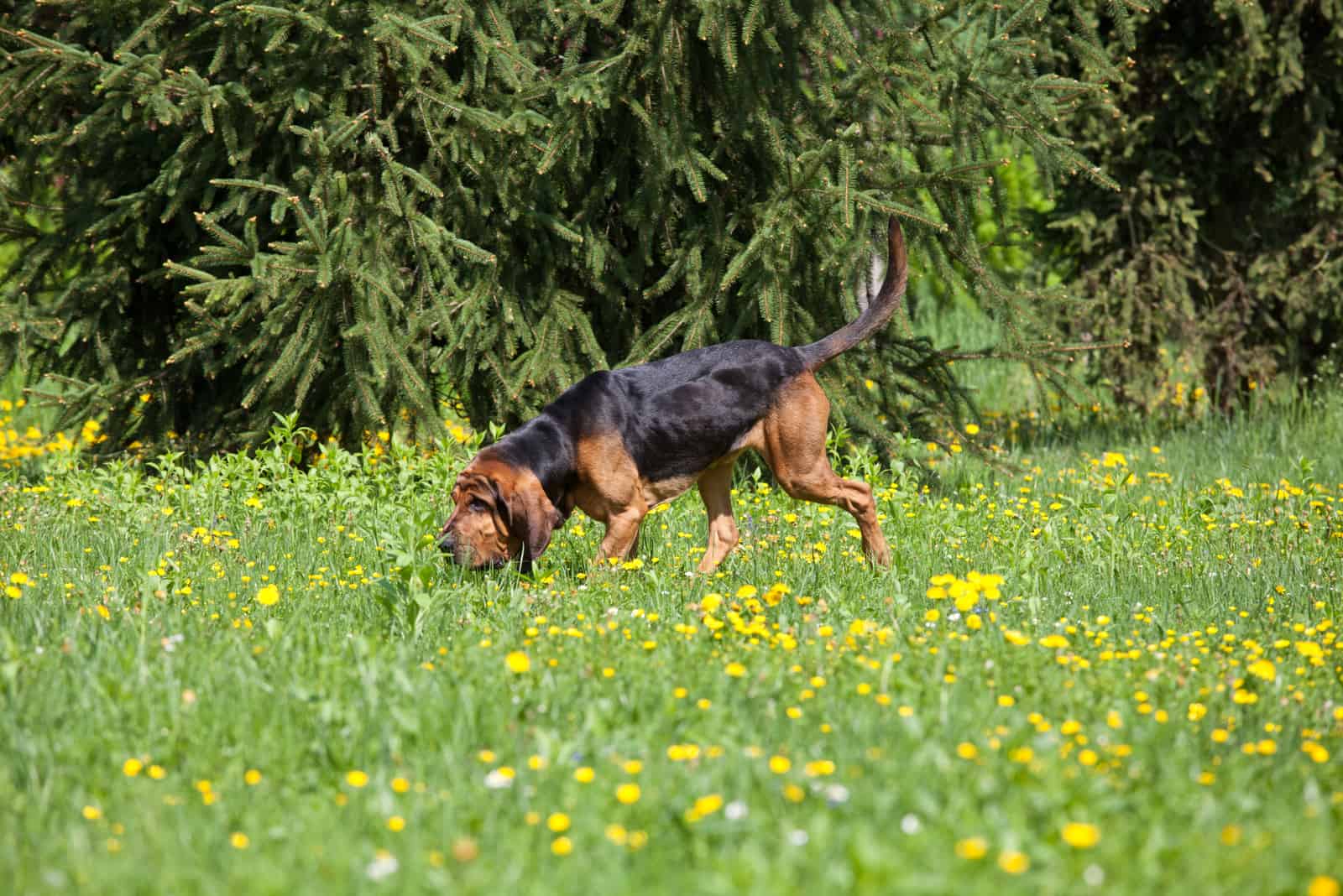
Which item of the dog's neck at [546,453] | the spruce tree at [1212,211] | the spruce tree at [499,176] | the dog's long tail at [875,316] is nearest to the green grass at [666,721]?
the dog's neck at [546,453]

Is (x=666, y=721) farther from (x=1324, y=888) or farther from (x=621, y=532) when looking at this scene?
(x=621, y=532)

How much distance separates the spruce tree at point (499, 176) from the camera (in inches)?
263

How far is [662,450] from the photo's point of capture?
5594mm

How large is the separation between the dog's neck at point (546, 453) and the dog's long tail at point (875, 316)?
1217 mm

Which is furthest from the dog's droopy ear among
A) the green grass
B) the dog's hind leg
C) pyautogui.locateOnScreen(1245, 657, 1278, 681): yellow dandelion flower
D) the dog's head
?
pyautogui.locateOnScreen(1245, 657, 1278, 681): yellow dandelion flower

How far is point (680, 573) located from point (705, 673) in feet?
6.43

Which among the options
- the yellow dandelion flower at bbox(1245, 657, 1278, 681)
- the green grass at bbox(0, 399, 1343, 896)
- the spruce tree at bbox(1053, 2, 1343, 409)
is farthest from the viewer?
the spruce tree at bbox(1053, 2, 1343, 409)

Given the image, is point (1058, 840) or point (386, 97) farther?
→ point (386, 97)

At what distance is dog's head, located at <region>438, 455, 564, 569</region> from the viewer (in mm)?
5035

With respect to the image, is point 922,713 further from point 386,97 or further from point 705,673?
point 386,97

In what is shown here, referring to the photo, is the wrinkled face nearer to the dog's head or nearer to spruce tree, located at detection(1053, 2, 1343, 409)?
the dog's head

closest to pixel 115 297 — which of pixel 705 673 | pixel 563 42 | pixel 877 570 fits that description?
pixel 563 42

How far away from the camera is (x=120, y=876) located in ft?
7.86

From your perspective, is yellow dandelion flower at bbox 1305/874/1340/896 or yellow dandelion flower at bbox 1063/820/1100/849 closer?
yellow dandelion flower at bbox 1305/874/1340/896
